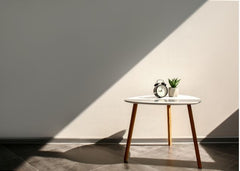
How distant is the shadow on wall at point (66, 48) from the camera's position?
2.55m

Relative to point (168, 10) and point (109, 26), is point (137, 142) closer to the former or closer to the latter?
point (109, 26)

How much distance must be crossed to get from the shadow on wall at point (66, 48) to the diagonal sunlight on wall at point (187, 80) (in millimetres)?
109

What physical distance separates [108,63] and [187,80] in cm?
82

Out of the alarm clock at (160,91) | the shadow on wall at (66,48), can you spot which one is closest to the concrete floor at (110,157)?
the shadow on wall at (66,48)

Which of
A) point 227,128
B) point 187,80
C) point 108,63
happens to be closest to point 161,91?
point 187,80

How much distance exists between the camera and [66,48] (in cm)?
257

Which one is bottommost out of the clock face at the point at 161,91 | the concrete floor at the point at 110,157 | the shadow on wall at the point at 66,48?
the concrete floor at the point at 110,157

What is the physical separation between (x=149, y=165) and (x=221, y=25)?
158 cm

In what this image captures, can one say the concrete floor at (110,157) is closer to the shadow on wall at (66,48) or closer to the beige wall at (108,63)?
the beige wall at (108,63)

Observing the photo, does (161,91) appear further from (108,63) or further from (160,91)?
(108,63)

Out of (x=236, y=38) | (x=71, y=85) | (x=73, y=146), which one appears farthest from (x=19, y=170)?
(x=236, y=38)

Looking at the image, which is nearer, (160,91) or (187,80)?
(160,91)

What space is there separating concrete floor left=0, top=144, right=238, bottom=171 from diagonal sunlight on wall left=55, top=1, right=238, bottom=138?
0.20m

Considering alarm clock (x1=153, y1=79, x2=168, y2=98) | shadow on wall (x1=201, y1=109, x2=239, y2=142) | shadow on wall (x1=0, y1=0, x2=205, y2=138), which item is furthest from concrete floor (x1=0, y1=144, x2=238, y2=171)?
alarm clock (x1=153, y1=79, x2=168, y2=98)
